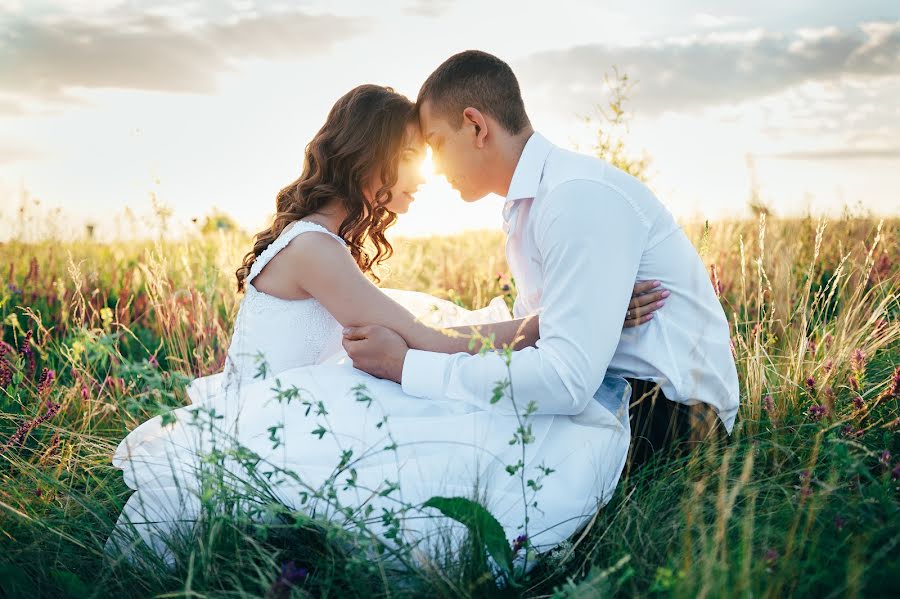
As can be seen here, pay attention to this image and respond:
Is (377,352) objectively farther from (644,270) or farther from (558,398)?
(644,270)

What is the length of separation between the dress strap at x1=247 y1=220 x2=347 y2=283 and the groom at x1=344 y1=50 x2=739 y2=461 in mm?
553

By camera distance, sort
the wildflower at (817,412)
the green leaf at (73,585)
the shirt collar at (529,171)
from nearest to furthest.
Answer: the green leaf at (73,585)
the shirt collar at (529,171)
the wildflower at (817,412)

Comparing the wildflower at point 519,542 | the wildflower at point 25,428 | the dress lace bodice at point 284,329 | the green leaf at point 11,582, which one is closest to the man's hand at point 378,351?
the dress lace bodice at point 284,329

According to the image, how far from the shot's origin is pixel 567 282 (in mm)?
2316

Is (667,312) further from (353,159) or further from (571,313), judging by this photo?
(353,159)

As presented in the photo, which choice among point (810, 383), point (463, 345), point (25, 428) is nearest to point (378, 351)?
point (463, 345)

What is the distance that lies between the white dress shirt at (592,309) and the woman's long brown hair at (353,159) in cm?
68

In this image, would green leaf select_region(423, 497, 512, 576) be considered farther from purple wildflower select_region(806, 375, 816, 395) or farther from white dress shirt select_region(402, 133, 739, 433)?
purple wildflower select_region(806, 375, 816, 395)

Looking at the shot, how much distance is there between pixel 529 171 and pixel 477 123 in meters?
0.33

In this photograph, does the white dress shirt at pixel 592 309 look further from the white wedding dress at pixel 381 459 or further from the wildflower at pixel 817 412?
the wildflower at pixel 817 412

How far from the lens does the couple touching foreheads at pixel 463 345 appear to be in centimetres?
228

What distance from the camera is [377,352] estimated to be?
2604 mm

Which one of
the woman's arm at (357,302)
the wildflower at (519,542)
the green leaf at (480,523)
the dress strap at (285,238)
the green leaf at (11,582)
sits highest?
the dress strap at (285,238)

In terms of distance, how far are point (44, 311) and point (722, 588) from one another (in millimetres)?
5274
